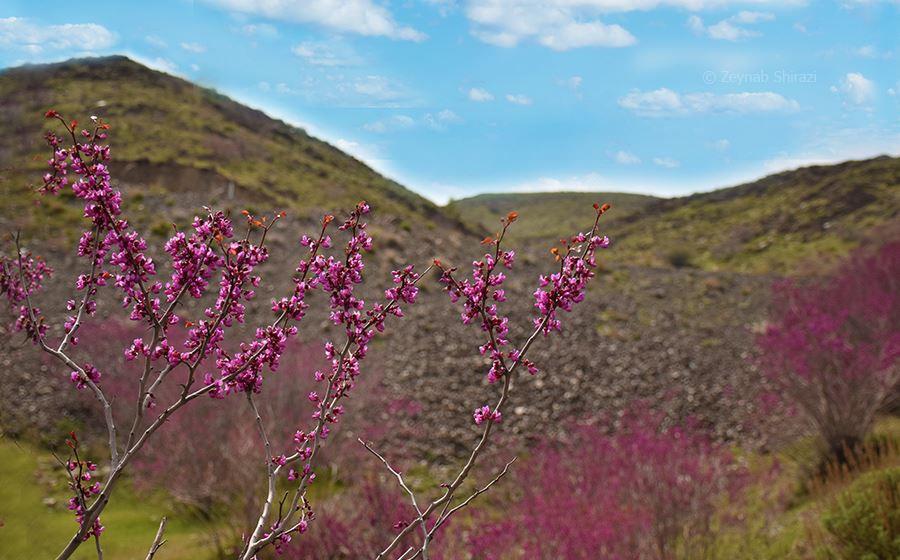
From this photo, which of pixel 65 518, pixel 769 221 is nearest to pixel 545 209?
pixel 769 221

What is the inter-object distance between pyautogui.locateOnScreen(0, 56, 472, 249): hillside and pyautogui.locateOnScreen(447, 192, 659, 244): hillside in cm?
3349

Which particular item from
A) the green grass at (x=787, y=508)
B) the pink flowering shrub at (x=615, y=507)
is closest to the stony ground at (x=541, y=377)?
the green grass at (x=787, y=508)

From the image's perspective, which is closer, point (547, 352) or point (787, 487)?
point (787, 487)

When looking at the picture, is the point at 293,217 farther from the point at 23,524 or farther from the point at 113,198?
the point at 113,198

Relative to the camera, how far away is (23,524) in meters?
7.32

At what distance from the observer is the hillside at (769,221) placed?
2020 inches

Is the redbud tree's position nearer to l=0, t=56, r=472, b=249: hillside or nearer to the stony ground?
the stony ground

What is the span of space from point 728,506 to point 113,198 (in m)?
9.36

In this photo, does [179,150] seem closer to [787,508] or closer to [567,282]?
[787,508]

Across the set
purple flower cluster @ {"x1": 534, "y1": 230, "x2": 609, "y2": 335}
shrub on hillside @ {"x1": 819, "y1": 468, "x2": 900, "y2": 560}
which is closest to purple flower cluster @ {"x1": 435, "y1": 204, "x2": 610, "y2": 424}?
purple flower cluster @ {"x1": 534, "y1": 230, "x2": 609, "y2": 335}

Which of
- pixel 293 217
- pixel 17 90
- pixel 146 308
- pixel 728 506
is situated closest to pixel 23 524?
pixel 146 308

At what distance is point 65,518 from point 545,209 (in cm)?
11554

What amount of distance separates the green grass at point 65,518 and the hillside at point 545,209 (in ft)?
260

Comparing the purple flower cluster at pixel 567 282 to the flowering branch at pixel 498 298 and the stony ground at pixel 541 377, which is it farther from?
the stony ground at pixel 541 377
